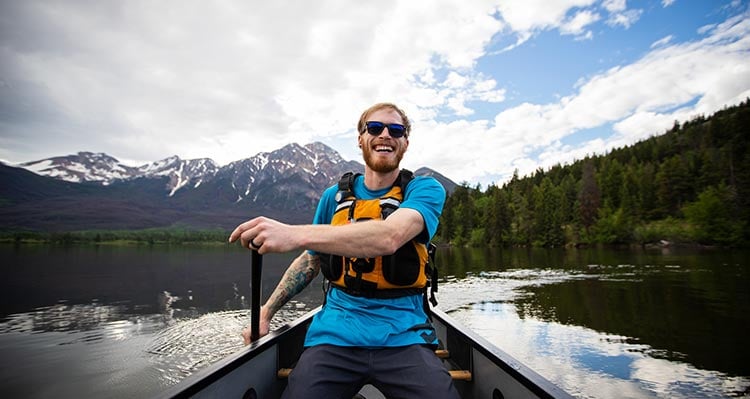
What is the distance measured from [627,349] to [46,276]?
36.5m

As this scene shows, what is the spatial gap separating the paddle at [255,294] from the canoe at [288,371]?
85mm

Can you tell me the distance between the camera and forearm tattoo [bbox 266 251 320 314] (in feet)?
9.61

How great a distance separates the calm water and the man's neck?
6267 millimetres

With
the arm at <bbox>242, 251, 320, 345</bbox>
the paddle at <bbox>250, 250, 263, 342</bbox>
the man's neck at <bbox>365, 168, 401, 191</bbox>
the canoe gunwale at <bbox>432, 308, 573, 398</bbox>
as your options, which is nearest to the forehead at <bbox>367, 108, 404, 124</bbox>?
the man's neck at <bbox>365, 168, 401, 191</bbox>

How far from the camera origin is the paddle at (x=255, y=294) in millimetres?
2629

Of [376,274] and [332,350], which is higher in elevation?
[376,274]

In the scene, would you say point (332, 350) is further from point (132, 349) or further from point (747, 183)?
point (747, 183)

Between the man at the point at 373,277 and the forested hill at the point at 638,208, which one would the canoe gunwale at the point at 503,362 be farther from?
the forested hill at the point at 638,208

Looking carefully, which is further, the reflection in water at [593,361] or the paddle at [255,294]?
the reflection in water at [593,361]

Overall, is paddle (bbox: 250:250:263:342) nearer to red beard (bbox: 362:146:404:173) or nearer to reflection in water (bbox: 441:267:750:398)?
red beard (bbox: 362:146:404:173)

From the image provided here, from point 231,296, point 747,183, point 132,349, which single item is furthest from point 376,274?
point 747,183

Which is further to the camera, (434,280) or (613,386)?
(613,386)

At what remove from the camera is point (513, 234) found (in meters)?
81.1

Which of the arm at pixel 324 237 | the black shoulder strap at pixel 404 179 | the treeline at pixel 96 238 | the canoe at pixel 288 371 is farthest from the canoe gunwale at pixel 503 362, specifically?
the treeline at pixel 96 238
